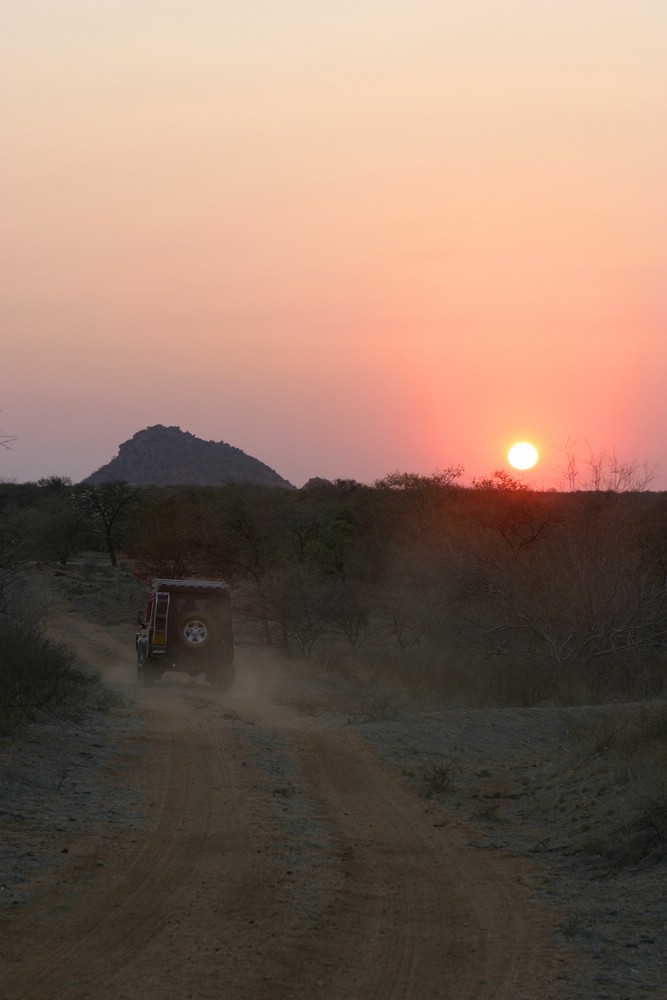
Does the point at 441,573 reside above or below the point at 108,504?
below

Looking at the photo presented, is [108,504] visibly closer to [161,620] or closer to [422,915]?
[161,620]

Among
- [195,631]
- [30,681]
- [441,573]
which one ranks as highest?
[441,573]

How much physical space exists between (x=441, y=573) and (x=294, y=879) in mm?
22254

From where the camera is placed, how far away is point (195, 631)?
965 inches

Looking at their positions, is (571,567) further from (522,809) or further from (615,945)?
(615,945)

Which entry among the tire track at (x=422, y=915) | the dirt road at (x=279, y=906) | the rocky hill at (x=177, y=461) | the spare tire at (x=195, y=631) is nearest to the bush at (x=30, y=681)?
the dirt road at (x=279, y=906)

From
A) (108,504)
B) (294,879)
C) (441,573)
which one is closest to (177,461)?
(108,504)

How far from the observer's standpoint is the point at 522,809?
11.8 meters

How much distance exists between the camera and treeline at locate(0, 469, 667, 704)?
24297 mm

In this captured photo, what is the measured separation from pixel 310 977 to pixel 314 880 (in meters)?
2.16

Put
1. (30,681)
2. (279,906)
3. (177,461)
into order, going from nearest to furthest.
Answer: (279,906)
(30,681)
(177,461)

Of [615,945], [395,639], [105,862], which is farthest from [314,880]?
[395,639]

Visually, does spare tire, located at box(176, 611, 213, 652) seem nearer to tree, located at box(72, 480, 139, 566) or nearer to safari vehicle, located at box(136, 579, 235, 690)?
safari vehicle, located at box(136, 579, 235, 690)

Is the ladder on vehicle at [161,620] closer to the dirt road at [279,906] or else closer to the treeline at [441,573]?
the treeline at [441,573]
